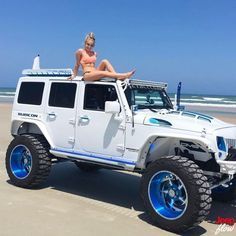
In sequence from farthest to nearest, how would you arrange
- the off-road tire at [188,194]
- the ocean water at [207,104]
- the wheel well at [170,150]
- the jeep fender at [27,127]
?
the ocean water at [207,104], the jeep fender at [27,127], the wheel well at [170,150], the off-road tire at [188,194]

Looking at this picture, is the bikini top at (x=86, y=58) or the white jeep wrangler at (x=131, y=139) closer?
the white jeep wrangler at (x=131, y=139)

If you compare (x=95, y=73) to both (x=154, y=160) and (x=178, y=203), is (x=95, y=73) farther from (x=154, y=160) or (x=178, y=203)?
(x=178, y=203)

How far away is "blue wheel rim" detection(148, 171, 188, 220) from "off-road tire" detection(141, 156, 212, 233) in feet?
0.21

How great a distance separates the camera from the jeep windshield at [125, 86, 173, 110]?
6.61 m

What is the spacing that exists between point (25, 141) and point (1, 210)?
169cm

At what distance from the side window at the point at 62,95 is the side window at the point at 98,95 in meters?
0.28

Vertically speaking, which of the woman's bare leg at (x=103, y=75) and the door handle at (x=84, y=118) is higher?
the woman's bare leg at (x=103, y=75)

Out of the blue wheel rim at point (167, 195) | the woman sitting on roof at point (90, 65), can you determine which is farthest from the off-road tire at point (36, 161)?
the blue wheel rim at point (167, 195)

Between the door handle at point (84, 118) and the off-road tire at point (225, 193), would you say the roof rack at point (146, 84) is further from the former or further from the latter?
the off-road tire at point (225, 193)

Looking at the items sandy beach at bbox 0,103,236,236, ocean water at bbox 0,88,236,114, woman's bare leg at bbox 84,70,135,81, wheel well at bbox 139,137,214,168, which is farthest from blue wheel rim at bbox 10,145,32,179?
ocean water at bbox 0,88,236,114

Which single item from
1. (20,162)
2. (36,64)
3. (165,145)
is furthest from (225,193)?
(36,64)

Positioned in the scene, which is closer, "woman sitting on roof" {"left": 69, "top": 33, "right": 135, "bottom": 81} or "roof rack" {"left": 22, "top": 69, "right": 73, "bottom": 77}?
"woman sitting on roof" {"left": 69, "top": 33, "right": 135, "bottom": 81}

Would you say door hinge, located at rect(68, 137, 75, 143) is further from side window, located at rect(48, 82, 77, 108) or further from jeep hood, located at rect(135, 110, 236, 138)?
jeep hood, located at rect(135, 110, 236, 138)

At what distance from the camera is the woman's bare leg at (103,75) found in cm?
649
